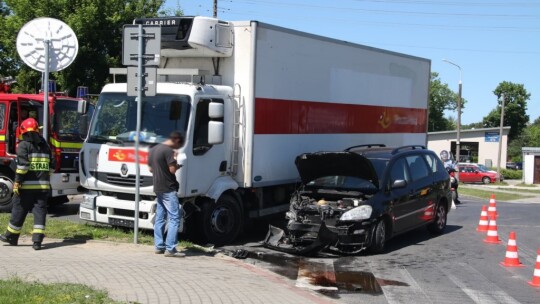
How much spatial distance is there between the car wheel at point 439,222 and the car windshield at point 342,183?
2616 mm

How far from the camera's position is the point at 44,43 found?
391 inches

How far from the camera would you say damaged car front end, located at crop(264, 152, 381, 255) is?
942cm

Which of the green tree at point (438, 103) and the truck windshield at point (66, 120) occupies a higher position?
the green tree at point (438, 103)

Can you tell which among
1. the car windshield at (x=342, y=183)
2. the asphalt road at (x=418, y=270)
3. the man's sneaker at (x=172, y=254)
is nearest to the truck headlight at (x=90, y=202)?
the man's sneaker at (x=172, y=254)

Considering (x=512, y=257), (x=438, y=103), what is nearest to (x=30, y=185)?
(x=512, y=257)

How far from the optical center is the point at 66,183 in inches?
487

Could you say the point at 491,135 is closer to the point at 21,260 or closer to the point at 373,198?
the point at 373,198

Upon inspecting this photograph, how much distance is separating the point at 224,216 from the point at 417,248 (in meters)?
3.57

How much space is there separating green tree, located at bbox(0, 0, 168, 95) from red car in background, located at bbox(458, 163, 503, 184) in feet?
110

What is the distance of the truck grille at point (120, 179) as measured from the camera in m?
9.24

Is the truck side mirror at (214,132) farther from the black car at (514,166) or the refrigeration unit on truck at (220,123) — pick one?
the black car at (514,166)

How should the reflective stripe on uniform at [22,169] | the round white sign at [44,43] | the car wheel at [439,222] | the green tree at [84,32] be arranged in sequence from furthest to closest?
the green tree at [84,32] → the car wheel at [439,222] → the round white sign at [44,43] → the reflective stripe on uniform at [22,169]

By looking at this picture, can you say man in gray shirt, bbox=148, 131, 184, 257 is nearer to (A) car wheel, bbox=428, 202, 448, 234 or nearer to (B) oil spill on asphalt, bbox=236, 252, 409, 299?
(B) oil spill on asphalt, bbox=236, 252, 409, 299

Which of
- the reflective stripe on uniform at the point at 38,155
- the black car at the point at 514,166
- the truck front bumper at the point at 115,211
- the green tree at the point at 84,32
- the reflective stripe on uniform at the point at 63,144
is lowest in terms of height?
the black car at the point at 514,166
